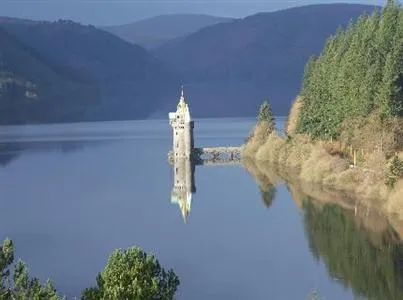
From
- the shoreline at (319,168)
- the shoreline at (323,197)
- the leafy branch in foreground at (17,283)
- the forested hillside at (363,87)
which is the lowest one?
the shoreline at (323,197)

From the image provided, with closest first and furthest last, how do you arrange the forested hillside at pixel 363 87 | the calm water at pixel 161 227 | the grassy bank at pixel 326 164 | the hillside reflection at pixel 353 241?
the hillside reflection at pixel 353 241
the calm water at pixel 161 227
the grassy bank at pixel 326 164
the forested hillside at pixel 363 87

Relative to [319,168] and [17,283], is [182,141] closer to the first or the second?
[319,168]

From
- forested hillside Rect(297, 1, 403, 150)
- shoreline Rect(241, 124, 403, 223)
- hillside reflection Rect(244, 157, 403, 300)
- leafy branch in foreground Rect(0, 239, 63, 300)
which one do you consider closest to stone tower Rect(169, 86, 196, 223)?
shoreline Rect(241, 124, 403, 223)

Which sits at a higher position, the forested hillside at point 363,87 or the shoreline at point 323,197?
the forested hillside at point 363,87

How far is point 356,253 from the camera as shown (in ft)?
111

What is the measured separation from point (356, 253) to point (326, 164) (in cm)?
2102

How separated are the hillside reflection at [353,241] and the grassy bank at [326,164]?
946 mm

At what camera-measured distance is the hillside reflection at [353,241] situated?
2917cm

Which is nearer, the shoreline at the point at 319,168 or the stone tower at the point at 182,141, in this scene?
the shoreline at the point at 319,168

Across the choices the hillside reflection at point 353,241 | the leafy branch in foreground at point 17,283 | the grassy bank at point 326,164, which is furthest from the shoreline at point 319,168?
the leafy branch in foreground at point 17,283

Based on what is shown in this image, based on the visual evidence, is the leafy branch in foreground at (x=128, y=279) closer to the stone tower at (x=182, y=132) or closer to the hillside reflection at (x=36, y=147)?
the stone tower at (x=182, y=132)

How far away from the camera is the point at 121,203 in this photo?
164 ft

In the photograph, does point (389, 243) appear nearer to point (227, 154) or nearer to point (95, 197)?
point (95, 197)

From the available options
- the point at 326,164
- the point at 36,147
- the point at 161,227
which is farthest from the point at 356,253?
the point at 36,147
